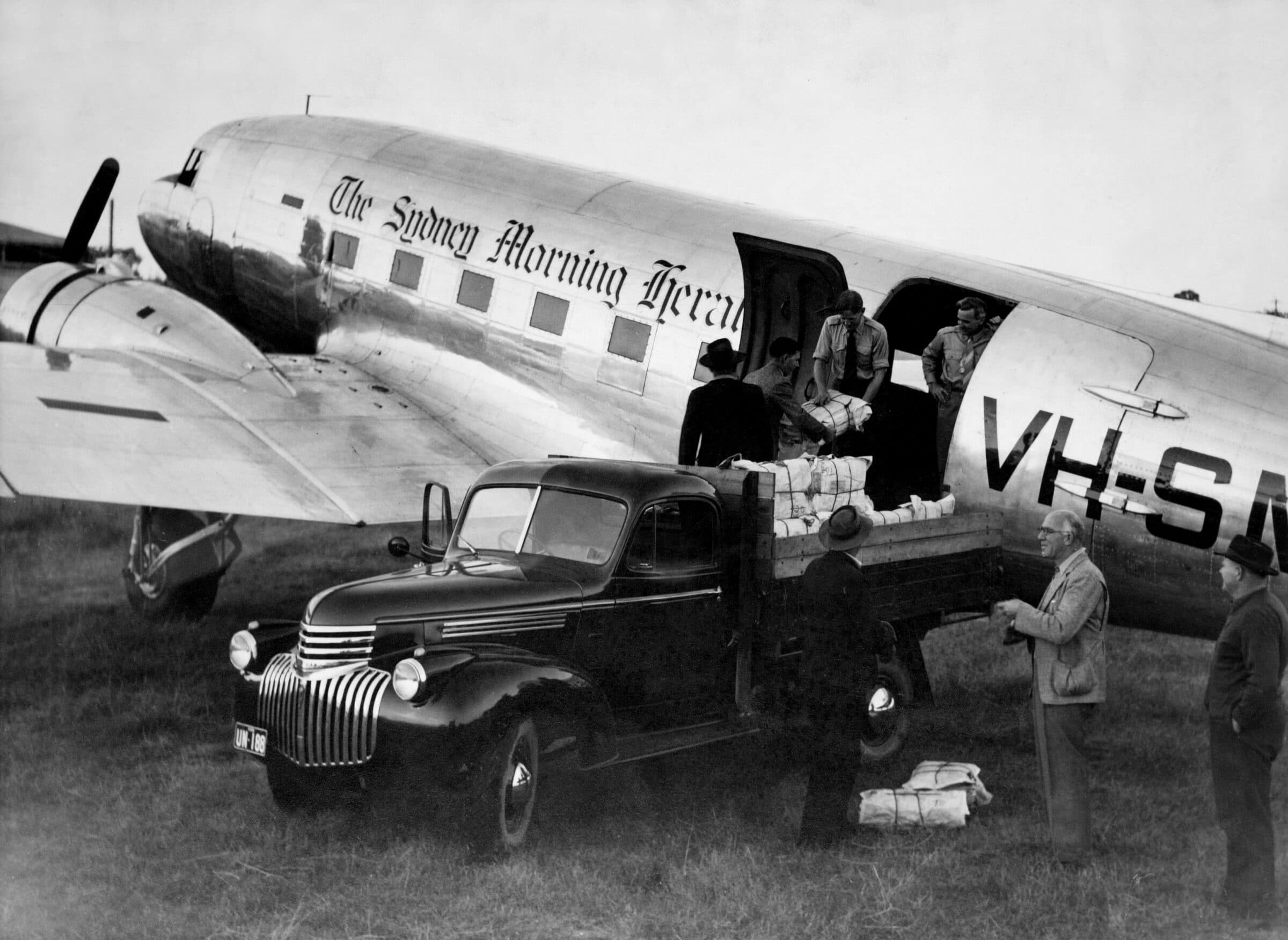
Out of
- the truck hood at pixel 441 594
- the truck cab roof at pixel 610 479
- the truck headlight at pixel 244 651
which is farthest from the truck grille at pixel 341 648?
the truck cab roof at pixel 610 479

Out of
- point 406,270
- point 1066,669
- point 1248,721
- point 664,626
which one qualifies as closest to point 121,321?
point 406,270

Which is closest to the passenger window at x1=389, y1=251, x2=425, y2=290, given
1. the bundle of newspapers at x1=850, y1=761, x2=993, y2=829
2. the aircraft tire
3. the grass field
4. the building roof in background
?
the building roof in background

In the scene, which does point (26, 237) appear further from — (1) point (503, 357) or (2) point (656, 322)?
(2) point (656, 322)

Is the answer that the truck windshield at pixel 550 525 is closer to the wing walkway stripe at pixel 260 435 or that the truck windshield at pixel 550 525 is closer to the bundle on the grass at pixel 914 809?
the wing walkway stripe at pixel 260 435

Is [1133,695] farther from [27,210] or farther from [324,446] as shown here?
[27,210]

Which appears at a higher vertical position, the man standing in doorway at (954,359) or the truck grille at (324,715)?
the man standing in doorway at (954,359)

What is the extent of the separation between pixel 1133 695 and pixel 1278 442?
1.53 meters

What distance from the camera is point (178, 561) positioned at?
8219 mm

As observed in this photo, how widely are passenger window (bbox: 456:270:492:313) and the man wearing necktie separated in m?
2.61

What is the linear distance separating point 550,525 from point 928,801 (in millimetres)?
2358

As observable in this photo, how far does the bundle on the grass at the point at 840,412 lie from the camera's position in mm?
6430

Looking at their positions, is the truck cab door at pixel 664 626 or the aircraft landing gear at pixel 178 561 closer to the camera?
the truck cab door at pixel 664 626

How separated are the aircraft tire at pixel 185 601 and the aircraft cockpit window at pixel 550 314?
3011 mm

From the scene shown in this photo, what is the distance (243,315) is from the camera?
384 inches
